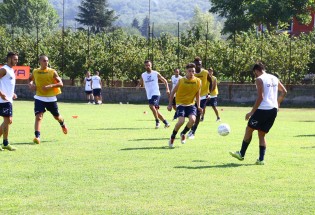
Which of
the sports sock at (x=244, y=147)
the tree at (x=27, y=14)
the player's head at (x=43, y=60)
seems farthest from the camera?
the tree at (x=27, y=14)

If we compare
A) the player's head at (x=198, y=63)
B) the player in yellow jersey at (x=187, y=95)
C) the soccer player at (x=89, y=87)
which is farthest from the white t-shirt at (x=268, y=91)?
the soccer player at (x=89, y=87)

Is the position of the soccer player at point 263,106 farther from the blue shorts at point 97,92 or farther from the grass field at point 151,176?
the blue shorts at point 97,92

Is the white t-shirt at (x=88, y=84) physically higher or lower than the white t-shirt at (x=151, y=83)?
lower

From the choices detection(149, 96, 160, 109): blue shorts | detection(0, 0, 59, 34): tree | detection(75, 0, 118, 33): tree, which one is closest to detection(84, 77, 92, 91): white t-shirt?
A: detection(149, 96, 160, 109): blue shorts

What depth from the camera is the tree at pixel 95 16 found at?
123 metres

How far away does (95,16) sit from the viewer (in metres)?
123

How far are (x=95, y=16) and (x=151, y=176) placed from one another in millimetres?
113471

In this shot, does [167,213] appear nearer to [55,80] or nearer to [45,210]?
[45,210]

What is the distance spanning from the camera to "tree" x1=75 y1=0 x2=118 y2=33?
122875mm

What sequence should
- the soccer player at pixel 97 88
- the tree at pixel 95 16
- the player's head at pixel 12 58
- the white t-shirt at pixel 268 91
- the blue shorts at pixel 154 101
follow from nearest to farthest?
the white t-shirt at pixel 268 91, the player's head at pixel 12 58, the blue shorts at pixel 154 101, the soccer player at pixel 97 88, the tree at pixel 95 16

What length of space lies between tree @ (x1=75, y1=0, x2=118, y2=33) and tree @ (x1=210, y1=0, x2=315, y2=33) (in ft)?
169

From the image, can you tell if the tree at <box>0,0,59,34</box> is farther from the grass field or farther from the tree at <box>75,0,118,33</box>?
the grass field

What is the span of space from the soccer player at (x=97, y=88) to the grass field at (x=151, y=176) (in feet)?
73.8

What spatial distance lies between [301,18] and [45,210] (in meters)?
63.5
